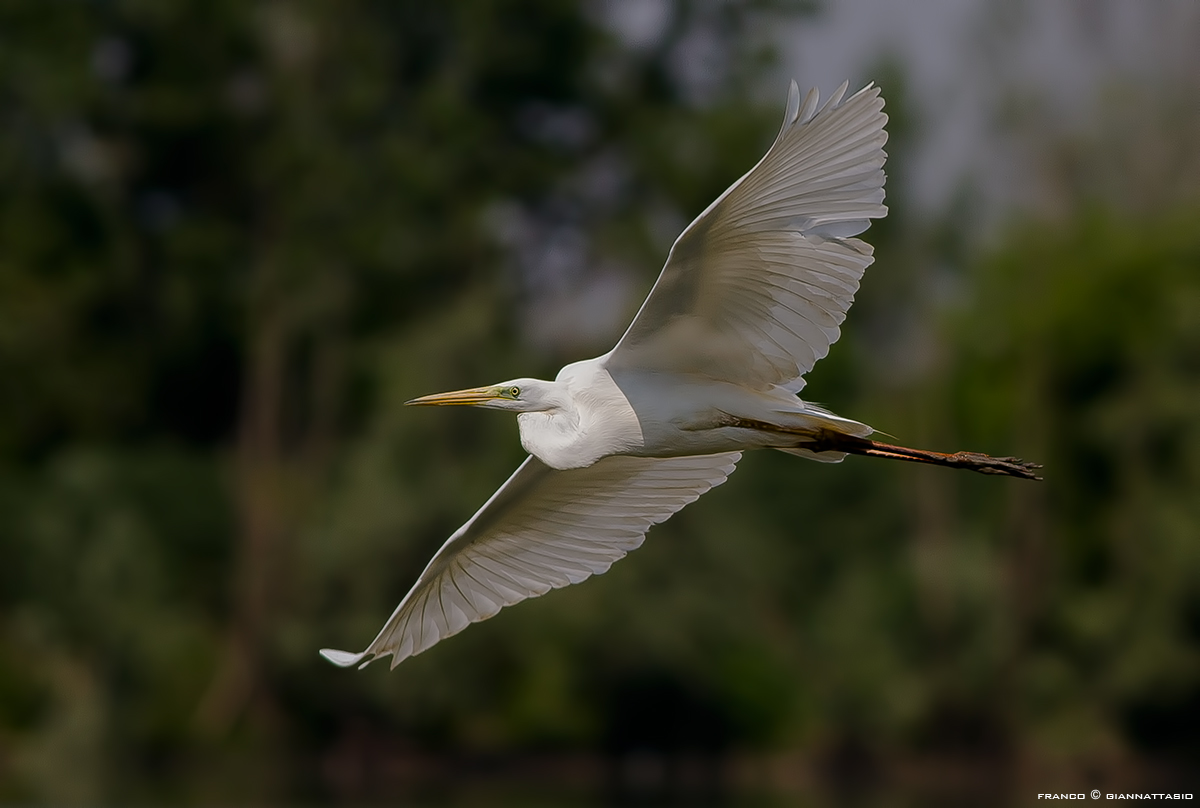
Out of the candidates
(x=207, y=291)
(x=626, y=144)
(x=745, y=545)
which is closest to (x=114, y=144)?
(x=207, y=291)

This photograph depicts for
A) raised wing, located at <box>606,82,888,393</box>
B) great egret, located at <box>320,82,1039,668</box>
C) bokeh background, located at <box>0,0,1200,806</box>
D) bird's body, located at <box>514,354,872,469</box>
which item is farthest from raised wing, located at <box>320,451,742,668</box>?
bokeh background, located at <box>0,0,1200,806</box>

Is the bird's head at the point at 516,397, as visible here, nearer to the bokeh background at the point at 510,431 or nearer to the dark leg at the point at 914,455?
the dark leg at the point at 914,455

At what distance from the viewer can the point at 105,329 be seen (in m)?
24.8

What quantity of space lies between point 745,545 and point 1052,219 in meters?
Result: 4.74

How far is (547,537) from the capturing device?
7.10 m

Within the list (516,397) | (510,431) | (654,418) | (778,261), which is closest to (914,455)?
(654,418)

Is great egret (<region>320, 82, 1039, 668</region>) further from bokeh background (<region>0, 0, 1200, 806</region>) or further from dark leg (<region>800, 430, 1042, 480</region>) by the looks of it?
bokeh background (<region>0, 0, 1200, 806</region>)

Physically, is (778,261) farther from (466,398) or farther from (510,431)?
(510,431)

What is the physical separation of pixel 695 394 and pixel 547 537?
1.03 meters

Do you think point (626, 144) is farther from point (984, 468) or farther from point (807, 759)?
point (984, 468)

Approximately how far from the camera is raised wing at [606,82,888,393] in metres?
5.43

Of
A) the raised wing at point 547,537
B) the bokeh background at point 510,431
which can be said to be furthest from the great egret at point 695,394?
the bokeh background at point 510,431

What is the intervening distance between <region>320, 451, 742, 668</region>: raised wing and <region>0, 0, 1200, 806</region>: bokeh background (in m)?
10.4

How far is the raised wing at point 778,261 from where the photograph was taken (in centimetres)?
543
